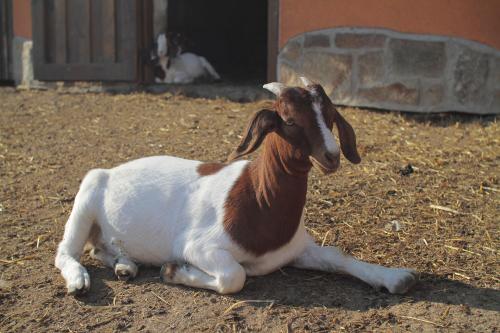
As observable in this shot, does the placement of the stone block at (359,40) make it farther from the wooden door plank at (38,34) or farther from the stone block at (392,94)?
the wooden door plank at (38,34)

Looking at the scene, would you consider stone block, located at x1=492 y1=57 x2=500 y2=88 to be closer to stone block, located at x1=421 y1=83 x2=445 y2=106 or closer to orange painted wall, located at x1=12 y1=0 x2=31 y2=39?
stone block, located at x1=421 y1=83 x2=445 y2=106

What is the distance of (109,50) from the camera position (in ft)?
29.0

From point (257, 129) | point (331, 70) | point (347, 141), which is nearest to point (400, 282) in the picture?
point (347, 141)

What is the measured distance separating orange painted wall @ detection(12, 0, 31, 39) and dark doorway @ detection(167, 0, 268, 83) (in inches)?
91.3

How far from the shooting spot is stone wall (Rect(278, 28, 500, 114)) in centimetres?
656

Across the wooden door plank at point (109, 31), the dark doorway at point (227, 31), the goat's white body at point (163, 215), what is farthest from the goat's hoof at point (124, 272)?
the dark doorway at point (227, 31)

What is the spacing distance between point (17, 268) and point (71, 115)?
408cm

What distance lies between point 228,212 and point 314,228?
96 cm

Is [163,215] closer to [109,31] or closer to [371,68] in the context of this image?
[371,68]

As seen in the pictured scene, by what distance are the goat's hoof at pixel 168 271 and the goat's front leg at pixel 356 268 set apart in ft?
2.05

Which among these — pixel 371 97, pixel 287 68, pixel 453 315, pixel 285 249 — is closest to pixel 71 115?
pixel 287 68

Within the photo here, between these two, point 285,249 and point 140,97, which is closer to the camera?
point 285,249

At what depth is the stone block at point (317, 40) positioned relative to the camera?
7.21 meters

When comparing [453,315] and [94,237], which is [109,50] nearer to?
[94,237]
